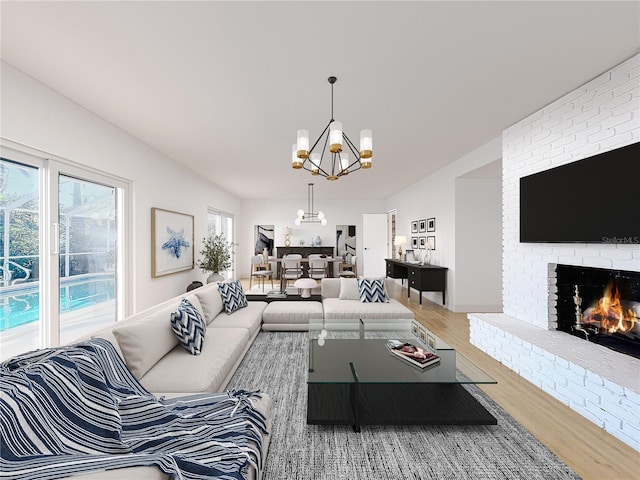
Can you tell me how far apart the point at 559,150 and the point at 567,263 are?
1082 mm

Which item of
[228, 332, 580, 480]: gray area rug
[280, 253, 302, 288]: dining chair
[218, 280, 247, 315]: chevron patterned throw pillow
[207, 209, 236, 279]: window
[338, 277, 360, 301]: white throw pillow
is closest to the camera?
[228, 332, 580, 480]: gray area rug

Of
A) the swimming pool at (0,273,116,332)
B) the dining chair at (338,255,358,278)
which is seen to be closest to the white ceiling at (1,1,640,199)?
the swimming pool at (0,273,116,332)

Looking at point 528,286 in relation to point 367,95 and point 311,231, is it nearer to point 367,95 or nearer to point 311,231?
point 367,95

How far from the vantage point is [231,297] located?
12.3ft

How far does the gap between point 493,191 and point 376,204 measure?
4510 millimetres

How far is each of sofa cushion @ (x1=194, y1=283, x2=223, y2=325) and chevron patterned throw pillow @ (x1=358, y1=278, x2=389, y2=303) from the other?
2012mm

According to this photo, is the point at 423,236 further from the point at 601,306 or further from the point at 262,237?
the point at 262,237

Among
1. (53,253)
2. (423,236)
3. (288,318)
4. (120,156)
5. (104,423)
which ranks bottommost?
(288,318)

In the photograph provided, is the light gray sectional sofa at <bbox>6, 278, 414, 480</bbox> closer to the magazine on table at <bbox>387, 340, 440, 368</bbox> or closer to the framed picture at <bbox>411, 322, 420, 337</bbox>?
the framed picture at <bbox>411, 322, 420, 337</bbox>

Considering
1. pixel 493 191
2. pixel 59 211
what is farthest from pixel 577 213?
pixel 59 211

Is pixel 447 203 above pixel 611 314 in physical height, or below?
above

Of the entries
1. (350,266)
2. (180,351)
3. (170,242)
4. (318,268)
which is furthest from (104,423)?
(350,266)

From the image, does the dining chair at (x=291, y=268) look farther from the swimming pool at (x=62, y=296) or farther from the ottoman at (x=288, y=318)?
the swimming pool at (x=62, y=296)

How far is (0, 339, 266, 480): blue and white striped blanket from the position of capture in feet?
3.39
